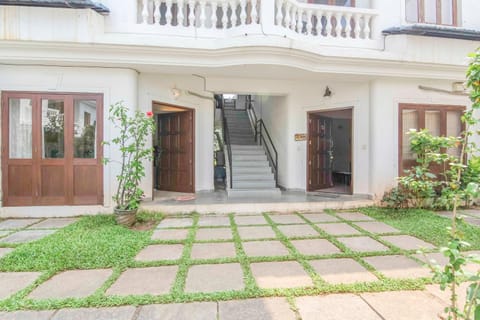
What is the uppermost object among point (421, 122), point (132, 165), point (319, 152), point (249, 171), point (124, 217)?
point (421, 122)

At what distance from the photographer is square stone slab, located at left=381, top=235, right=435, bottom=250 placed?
3.37m

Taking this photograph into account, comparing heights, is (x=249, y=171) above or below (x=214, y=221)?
above

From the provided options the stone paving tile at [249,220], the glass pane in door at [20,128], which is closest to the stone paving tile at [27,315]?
the stone paving tile at [249,220]

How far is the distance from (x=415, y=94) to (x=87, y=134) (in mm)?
6807

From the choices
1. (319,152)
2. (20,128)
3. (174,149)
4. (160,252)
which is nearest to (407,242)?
(160,252)

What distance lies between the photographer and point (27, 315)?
6.66 ft

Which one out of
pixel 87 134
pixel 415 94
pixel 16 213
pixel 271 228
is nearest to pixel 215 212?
pixel 271 228

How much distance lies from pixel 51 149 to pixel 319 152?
5.91 metres

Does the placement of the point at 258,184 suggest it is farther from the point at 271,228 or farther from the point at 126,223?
the point at 126,223

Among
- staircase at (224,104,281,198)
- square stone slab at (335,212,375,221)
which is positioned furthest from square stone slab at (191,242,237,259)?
staircase at (224,104,281,198)

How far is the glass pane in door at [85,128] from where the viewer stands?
4.88 meters

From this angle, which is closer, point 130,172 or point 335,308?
point 335,308

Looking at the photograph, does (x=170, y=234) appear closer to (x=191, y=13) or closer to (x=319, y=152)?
(x=191, y=13)

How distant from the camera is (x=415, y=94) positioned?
18.8 feet
